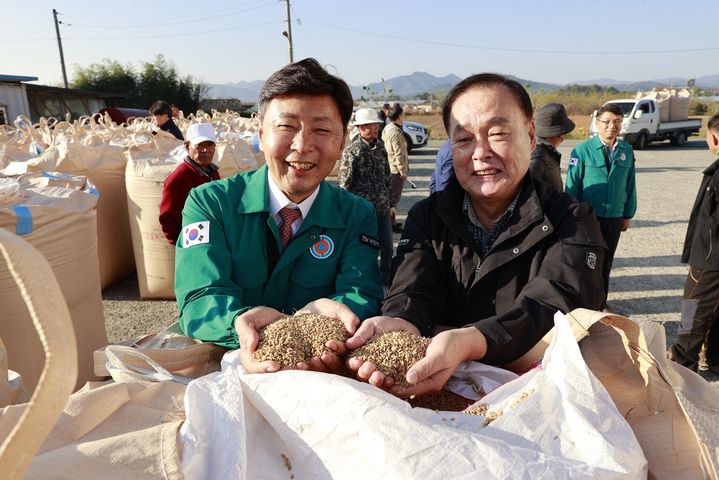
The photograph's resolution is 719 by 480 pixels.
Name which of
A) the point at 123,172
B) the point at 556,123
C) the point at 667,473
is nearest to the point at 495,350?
the point at 667,473

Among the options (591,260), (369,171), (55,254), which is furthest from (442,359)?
(369,171)

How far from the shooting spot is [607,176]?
4863 mm

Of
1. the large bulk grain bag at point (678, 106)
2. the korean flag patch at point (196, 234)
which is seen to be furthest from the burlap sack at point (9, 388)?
the large bulk grain bag at point (678, 106)

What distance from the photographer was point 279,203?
5.79 ft

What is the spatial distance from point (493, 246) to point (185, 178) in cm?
342

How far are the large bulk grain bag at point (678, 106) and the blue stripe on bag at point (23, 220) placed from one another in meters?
22.8

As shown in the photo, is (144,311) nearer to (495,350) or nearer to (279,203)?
(279,203)

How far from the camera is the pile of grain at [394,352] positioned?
45.6 inches

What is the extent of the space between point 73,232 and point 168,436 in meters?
2.51

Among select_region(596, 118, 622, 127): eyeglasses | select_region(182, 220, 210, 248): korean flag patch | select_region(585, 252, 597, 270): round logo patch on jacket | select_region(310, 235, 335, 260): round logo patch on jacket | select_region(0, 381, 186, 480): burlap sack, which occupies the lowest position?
Answer: select_region(0, 381, 186, 480): burlap sack

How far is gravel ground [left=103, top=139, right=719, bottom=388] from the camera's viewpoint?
4.69 metres

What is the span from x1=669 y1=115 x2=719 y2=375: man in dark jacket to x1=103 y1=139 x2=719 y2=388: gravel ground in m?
0.25

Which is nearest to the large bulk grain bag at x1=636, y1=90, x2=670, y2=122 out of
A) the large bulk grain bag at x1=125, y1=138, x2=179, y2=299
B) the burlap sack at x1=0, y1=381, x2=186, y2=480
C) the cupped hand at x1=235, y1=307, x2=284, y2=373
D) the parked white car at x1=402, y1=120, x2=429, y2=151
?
the parked white car at x1=402, y1=120, x2=429, y2=151

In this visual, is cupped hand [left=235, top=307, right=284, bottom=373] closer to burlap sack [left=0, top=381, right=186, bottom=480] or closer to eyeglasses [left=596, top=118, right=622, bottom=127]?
burlap sack [left=0, top=381, right=186, bottom=480]
